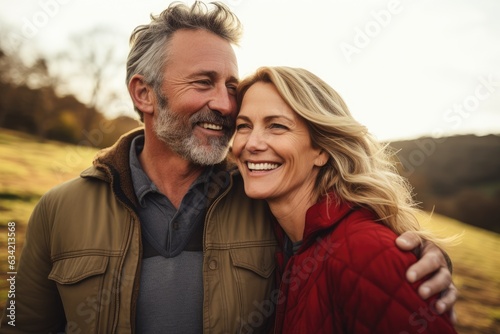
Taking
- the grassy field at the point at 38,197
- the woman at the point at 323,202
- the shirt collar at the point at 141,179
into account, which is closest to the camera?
the woman at the point at 323,202

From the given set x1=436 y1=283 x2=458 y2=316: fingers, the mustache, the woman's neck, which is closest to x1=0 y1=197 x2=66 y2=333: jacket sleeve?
the mustache

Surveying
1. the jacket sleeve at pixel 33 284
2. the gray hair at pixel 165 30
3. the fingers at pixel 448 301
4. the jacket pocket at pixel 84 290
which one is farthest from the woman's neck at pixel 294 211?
the jacket sleeve at pixel 33 284

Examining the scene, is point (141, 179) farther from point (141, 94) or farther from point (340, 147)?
point (340, 147)

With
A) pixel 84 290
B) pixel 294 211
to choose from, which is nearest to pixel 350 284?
pixel 294 211

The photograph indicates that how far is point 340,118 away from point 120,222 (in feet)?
5.55

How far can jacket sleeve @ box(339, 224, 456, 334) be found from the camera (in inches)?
58.2

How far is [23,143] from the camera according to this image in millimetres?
6000

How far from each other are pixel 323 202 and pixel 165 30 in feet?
6.31

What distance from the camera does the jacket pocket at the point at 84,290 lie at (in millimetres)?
2068

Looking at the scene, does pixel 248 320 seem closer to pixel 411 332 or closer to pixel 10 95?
pixel 411 332

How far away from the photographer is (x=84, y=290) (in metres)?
2.11

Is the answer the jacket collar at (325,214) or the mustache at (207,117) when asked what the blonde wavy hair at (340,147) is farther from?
the mustache at (207,117)

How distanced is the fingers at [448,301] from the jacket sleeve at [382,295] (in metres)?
0.03

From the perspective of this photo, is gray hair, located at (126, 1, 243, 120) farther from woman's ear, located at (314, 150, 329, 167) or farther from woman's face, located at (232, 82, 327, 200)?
woman's ear, located at (314, 150, 329, 167)
